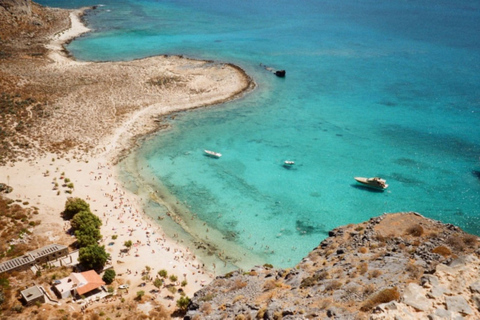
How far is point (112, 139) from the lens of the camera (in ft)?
209

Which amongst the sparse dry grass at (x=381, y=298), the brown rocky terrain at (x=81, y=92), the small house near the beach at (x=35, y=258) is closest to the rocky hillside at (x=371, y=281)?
the sparse dry grass at (x=381, y=298)

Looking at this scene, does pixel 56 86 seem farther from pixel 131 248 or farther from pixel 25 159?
pixel 131 248

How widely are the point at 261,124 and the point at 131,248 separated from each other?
43.3 metres

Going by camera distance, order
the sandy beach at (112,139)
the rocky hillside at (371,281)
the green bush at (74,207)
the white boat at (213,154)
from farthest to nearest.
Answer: the white boat at (213,154) < the green bush at (74,207) < the sandy beach at (112,139) < the rocky hillside at (371,281)

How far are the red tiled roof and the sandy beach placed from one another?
2.28 meters

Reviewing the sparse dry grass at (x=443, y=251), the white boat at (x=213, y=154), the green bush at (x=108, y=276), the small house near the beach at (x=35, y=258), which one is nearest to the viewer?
the sparse dry grass at (x=443, y=251)

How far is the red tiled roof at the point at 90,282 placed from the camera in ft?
107

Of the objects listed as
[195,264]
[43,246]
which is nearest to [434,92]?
[195,264]

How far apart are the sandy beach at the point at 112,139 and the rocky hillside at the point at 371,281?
9565 mm

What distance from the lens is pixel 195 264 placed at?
131 ft

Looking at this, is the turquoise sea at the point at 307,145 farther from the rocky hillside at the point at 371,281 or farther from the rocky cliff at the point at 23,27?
the rocky cliff at the point at 23,27

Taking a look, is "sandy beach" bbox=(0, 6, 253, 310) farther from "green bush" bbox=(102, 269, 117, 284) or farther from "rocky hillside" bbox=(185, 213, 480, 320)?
"rocky hillside" bbox=(185, 213, 480, 320)

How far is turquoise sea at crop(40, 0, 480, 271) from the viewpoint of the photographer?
4812 cm

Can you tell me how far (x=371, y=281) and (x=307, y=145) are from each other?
153 ft
